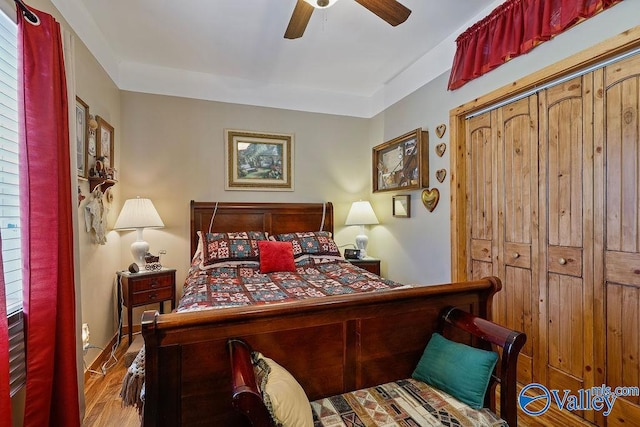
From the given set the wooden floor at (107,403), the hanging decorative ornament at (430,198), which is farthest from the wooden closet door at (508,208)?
the wooden floor at (107,403)

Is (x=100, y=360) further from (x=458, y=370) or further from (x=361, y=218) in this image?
(x=361, y=218)

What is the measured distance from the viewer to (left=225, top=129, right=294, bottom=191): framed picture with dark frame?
3.48m

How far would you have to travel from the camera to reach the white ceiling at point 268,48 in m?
2.28

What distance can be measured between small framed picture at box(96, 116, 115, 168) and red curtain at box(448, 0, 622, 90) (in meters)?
2.99

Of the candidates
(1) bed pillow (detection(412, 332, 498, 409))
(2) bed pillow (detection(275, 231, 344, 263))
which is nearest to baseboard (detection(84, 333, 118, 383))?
(2) bed pillow (detection(275, 231, 344, 263))

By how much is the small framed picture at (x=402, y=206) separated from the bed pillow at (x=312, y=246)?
83 centimetres

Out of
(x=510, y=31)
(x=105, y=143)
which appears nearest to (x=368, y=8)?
(x=510, y=31)

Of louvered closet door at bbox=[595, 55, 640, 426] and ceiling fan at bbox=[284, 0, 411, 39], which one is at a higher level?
ceiling fan at bbox=[284, 0, 411, 39]

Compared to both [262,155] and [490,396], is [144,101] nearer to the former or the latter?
[262,155]

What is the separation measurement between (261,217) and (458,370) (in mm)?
2638

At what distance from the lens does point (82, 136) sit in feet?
7.30

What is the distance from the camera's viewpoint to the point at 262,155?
3.59m

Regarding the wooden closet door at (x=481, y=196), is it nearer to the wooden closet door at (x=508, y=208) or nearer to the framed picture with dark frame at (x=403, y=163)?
the wooden closet door at (x=508, y=208)

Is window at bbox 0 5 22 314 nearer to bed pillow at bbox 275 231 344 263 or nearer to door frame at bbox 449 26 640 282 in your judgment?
bed pillow at bbox 275 231 344 263
